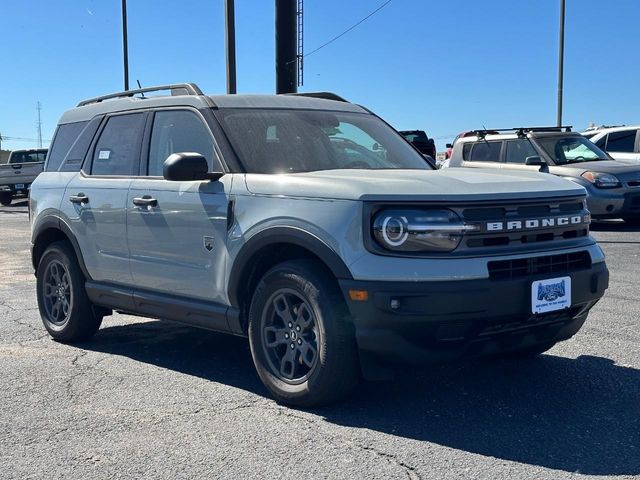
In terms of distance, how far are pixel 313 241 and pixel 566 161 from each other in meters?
10.8

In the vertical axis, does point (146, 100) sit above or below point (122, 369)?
above

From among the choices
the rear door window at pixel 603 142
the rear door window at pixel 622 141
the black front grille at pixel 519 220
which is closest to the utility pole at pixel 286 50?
the rear door window at pixel 603 142

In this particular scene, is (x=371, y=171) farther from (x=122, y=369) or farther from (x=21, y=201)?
(x=21, y=201)

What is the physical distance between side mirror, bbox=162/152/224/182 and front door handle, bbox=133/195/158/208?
51cm

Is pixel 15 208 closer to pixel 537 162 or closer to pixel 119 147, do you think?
pixel 537 162

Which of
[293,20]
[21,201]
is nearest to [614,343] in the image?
[293,20]

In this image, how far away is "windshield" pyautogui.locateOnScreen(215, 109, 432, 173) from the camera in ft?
16.3

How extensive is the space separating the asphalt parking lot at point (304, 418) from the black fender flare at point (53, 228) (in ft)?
2.37

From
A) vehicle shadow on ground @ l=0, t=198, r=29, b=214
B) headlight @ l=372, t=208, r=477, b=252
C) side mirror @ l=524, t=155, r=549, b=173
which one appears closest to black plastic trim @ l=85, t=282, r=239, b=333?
headlight @ l=372, t=208, r=477, b=252

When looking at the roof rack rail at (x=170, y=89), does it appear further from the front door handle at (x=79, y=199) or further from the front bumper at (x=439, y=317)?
the front bumper at (x=439, y=317)

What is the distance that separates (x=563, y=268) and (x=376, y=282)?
1144 millimetres

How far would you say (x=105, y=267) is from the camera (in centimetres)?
578

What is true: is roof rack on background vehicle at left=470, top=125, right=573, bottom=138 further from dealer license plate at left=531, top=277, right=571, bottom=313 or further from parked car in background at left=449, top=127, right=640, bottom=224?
dealer license plate at left=531, top=277, right=571, bottom=313

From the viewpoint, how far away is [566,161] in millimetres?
13906
